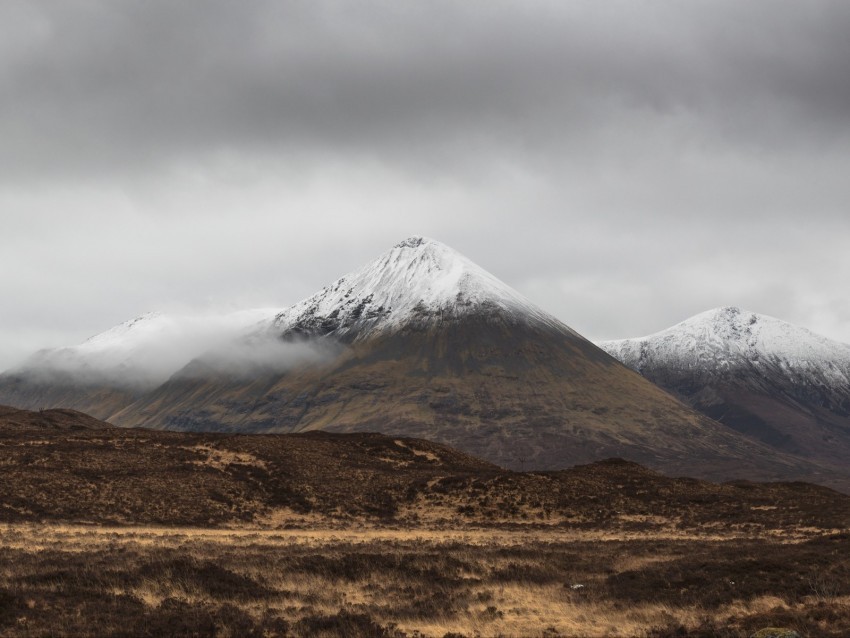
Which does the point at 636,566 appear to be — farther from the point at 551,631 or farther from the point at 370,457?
the point at 370,457

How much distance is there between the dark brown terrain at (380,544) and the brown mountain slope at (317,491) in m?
0.28

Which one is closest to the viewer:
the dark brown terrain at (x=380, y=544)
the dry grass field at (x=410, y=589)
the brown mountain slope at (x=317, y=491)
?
the dry grass field at (x=410, y=589)

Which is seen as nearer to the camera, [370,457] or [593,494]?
[593,494]

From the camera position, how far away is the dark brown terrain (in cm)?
2683

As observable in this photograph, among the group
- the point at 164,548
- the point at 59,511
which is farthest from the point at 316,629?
the point at 59,511

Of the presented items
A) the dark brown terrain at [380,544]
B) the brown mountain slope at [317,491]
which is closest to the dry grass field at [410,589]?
the dark brown terrain at [380,544]

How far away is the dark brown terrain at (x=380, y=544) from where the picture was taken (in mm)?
26828

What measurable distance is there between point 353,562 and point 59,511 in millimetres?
34474

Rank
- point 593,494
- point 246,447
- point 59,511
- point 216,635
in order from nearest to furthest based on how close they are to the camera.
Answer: point 216,635, point 59,511, point 593,494, point 246,447

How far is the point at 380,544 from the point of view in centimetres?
4841

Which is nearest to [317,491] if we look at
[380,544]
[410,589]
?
[380,544]

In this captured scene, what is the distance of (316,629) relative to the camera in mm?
25000

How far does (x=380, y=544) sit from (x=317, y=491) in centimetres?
2803

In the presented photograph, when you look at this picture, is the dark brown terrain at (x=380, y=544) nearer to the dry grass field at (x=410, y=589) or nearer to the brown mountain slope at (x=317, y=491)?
the dry grass field at (x=410, y=589)
